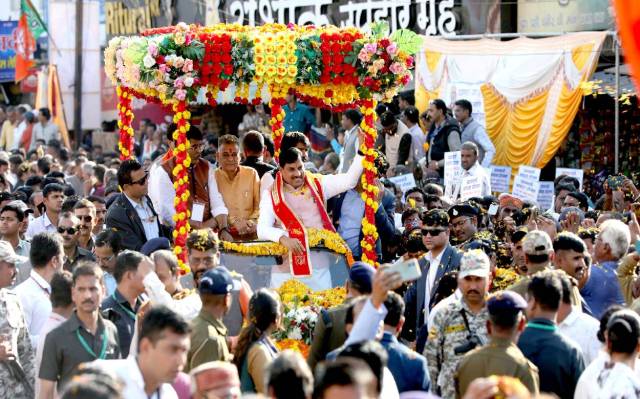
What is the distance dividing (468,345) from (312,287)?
380cm

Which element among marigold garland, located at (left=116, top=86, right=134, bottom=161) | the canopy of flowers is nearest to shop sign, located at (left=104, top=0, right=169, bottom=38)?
marigold garland, located at (left=116, top=86, right=134, bottom=161)

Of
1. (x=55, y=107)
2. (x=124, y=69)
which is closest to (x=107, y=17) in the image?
(x=55, y=107)

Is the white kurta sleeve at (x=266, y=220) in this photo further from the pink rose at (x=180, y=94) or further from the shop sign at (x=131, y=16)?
the shop sign at (x=131, y=16)

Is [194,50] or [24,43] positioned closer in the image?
[194,50]

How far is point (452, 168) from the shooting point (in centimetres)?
1641

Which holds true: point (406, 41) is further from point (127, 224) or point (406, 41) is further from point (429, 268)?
point (127, 224)

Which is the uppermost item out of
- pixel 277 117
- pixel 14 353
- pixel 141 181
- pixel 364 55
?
pixel 364 55

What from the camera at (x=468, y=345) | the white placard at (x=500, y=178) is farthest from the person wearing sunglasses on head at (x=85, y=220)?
the white placard at (x=500, y=178)

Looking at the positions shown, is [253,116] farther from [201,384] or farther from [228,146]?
[201,384]

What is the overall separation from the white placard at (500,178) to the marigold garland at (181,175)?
643cm

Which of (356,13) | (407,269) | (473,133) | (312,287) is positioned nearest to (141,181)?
(312,287)

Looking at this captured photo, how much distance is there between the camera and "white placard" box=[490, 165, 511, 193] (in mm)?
17906

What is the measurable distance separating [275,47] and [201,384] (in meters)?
6.41

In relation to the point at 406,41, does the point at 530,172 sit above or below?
below
